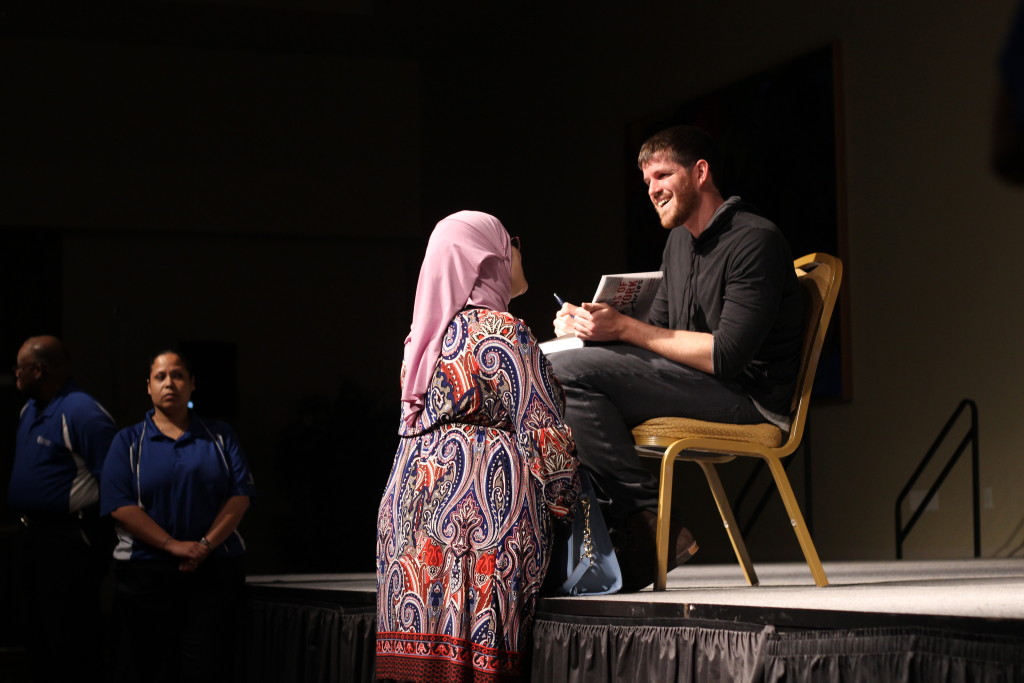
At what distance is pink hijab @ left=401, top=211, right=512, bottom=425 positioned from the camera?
91.7 inches

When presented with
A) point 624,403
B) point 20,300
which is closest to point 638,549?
point 624,403

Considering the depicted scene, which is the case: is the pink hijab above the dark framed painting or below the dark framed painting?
below

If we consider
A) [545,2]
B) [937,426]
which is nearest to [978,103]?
[937,426]

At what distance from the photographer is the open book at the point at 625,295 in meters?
2.60

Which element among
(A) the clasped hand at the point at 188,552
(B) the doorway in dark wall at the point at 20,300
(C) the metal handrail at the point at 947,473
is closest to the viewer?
(A) the clasped hand at the point at 188,552

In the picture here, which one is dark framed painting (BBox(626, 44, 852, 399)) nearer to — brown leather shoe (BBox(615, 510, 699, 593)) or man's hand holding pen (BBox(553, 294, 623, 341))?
man's hand holding pen (BBox(553, 294, 623, 341))

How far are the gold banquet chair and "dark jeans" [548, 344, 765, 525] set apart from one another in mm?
35

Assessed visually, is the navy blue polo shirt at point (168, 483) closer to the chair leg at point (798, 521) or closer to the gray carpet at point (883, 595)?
the gray carpet at point (883, 595)

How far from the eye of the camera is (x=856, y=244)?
24.1ft

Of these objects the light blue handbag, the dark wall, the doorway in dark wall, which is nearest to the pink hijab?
the light blue handbag

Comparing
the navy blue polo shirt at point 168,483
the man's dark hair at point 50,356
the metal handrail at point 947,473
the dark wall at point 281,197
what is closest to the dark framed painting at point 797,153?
the metal handrail at point 947,473

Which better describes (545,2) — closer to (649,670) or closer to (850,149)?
(850,149)

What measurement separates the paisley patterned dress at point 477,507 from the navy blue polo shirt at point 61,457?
185 cm

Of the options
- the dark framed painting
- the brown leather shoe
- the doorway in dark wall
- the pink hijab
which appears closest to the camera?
the pink hijab
